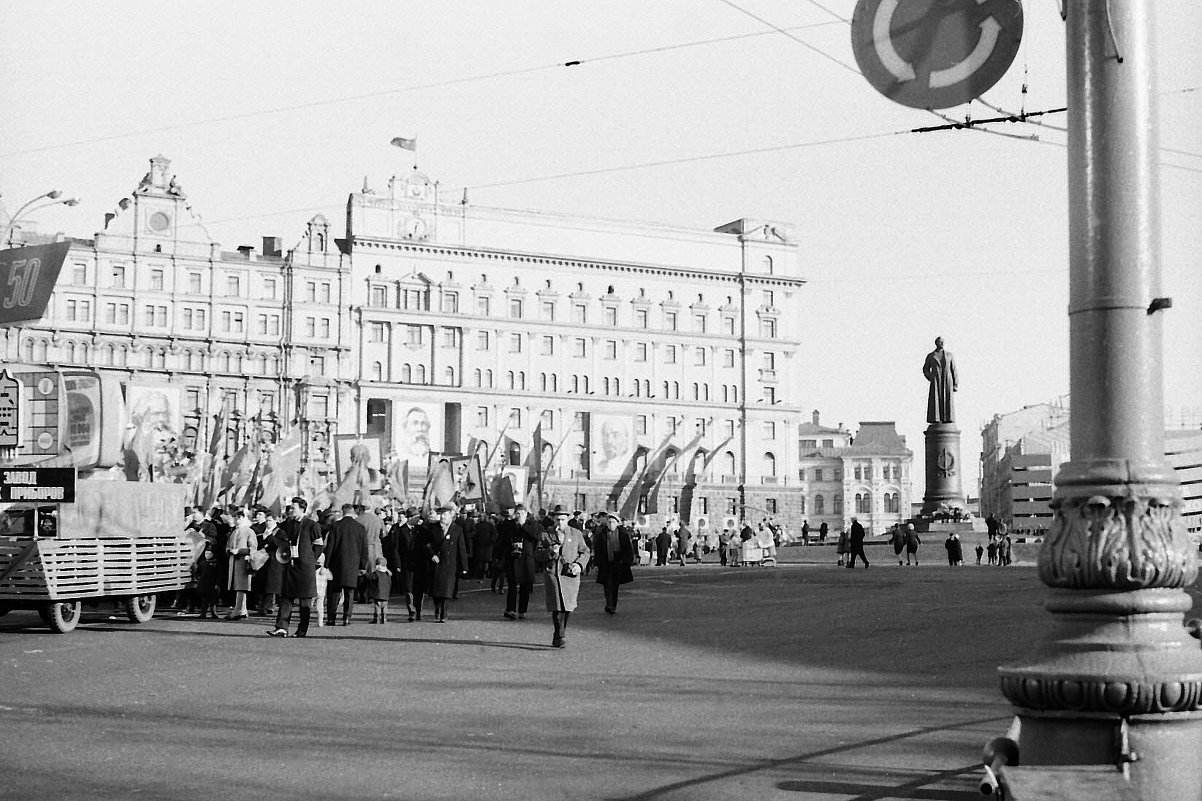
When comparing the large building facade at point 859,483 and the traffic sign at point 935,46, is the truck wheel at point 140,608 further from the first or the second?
the large building facade at point 859,483

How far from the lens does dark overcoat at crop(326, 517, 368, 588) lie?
21141 millimetres

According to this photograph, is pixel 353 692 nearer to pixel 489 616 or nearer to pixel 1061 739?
pixel 1061 739

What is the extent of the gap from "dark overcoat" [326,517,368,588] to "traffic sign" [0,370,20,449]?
15.0ft

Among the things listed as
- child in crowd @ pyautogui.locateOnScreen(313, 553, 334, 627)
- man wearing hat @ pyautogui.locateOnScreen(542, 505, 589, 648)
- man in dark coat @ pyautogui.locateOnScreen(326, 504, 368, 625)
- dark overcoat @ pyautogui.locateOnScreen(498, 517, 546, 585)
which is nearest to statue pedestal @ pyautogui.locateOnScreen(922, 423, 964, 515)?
dark overcoat @ pyautogui.locateOnScreen(498, 517, 546, 585)

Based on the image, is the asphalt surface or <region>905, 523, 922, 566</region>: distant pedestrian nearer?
the asphalt surface

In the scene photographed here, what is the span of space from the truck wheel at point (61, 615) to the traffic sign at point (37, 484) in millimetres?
1603

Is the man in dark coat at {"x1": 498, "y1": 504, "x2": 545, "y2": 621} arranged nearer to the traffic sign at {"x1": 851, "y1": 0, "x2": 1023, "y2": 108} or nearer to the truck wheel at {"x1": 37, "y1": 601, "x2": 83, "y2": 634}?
the truck wheel at {"x1": 37, "y1": 601, "x2": 83, "y2": 634}

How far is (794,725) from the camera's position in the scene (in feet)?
36.4

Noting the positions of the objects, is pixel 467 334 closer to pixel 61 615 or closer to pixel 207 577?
pixel 207 577

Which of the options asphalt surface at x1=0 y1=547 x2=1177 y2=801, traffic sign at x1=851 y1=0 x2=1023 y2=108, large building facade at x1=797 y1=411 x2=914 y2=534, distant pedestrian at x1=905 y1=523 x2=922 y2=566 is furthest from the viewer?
large building facade at x1=797 y1=411 x2=914 y2=534

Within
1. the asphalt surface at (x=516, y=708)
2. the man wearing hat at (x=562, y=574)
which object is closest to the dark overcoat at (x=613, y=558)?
the asphalt surface at (x=516, y=708)

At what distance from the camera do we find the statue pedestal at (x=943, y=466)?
162 feet

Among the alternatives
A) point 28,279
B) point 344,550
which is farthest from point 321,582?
point 28,279

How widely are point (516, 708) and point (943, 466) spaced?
130ft
